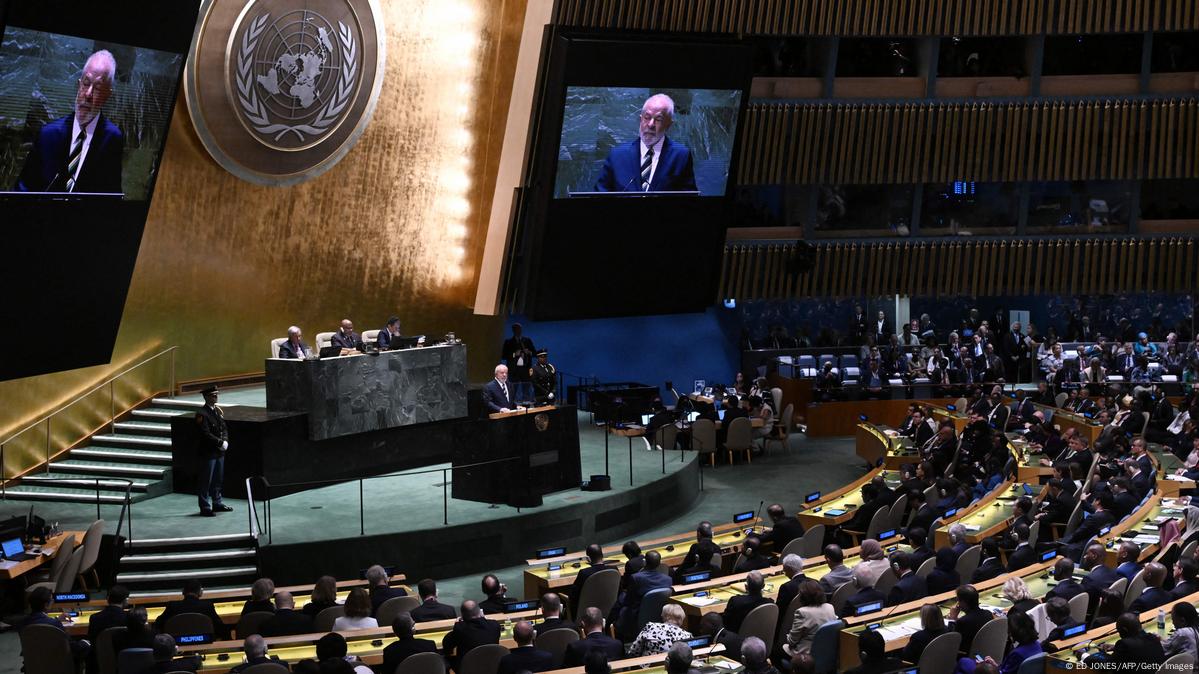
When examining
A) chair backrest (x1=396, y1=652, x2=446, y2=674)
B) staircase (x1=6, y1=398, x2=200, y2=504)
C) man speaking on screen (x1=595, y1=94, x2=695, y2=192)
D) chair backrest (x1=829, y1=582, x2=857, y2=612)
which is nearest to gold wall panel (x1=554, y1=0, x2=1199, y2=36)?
man speaking on screen (x1=595, y1=94, x2=695, y2=192)

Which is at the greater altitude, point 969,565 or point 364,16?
point 364,16

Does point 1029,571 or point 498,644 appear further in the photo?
point 1029,571

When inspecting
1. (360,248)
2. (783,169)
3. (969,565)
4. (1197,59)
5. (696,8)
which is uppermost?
(1197,59)

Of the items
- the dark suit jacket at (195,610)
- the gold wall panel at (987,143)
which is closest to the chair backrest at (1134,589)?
the dark suit jacket at (195,610)

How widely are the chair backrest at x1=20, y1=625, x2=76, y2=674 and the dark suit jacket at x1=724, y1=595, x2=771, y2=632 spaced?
4.63 metres

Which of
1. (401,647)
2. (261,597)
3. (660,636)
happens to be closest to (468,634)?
(401,647)

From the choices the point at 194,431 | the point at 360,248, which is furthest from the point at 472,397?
the point at 194,431

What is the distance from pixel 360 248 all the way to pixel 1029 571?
11.5m

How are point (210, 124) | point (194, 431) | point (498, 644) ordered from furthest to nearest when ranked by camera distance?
1. point (210, 124)
2. point (194, 431)
3. point (498, 644)

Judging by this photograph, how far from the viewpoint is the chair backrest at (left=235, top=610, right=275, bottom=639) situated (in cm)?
987

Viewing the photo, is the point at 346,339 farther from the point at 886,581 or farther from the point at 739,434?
the point at 886,581

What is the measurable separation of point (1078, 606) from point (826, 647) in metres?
1.93

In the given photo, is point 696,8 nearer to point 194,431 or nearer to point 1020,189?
point 1020,189

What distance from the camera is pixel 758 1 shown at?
70.1 feet
